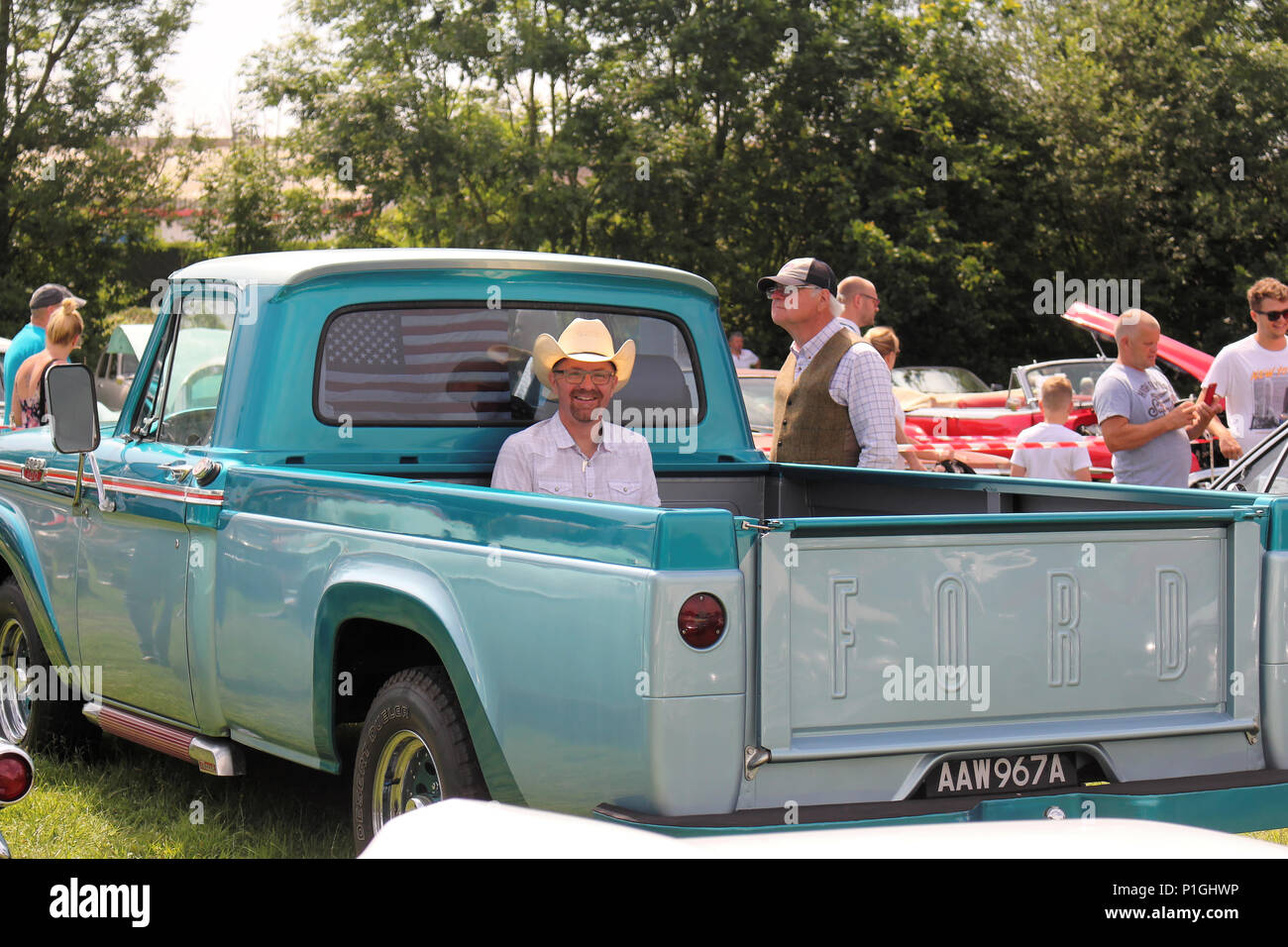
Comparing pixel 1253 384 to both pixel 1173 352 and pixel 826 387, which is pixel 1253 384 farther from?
pixel 1173 352

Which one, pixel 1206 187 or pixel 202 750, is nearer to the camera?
pixel 202 750

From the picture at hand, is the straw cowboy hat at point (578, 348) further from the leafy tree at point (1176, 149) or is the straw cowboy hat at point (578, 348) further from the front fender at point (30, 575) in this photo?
the leafy tree at point (1176, 149)

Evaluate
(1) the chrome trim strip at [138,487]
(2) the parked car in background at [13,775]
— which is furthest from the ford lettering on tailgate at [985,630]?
(1) the chrome trim strip at [138,487]

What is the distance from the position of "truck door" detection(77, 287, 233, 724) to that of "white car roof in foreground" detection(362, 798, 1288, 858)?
2.53 metres

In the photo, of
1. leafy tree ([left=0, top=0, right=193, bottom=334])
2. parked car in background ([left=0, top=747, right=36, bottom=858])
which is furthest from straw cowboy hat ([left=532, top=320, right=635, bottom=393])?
leafy tree ([left=0, top=0, right=193, bottom=334])

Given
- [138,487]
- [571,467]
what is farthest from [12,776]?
[571,467]

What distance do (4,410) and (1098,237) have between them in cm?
2582

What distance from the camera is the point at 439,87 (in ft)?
100

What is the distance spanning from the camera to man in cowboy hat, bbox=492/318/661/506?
482 cm

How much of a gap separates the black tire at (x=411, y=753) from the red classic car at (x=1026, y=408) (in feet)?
27.6

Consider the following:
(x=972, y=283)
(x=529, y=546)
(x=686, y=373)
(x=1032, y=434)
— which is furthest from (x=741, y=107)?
(x=529, y=546)

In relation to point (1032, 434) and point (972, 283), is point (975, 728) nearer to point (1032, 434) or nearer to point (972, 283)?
→ point (1032, 434)

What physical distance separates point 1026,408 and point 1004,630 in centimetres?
1337

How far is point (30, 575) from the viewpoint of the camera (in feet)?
18.1
